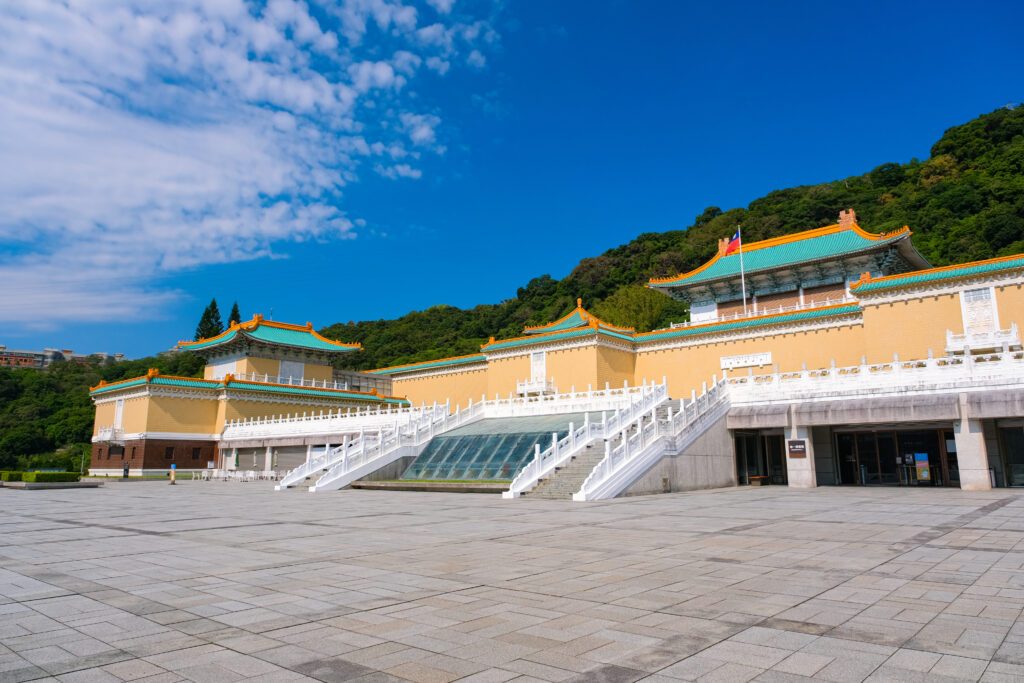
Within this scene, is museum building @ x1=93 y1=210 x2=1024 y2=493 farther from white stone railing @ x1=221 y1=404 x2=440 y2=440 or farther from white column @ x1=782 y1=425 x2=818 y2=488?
white stone railing @ x1=221 y1=404 x2=440 y2=440

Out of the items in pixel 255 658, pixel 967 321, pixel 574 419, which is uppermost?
pixel 967 321

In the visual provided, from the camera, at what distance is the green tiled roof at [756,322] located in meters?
32.2

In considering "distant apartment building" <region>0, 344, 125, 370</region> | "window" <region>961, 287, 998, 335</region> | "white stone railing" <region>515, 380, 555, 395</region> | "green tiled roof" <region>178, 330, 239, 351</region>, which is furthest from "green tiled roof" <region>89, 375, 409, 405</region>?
"distant apartment building" <region>0, 344, 125, 370</region>

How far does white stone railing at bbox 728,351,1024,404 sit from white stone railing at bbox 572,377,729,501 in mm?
1818

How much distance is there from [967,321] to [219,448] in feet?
140

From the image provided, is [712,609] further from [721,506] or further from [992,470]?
[992,470]

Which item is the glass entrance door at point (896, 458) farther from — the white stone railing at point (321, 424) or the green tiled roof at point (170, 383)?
the green tiled roof at point (170, 383)

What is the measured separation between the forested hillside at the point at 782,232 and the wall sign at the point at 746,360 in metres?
28.0

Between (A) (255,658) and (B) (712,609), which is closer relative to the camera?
(A) (255,658)

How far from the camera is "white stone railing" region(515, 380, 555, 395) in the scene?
1526 inches

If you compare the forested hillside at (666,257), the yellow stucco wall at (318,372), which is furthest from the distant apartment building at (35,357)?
the yellow stucco wall at (318,372)

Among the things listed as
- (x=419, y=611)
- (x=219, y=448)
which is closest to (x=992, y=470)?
(x=419, y=611)

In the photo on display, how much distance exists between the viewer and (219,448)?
1726 inches

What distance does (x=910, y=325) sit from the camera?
29594mm
